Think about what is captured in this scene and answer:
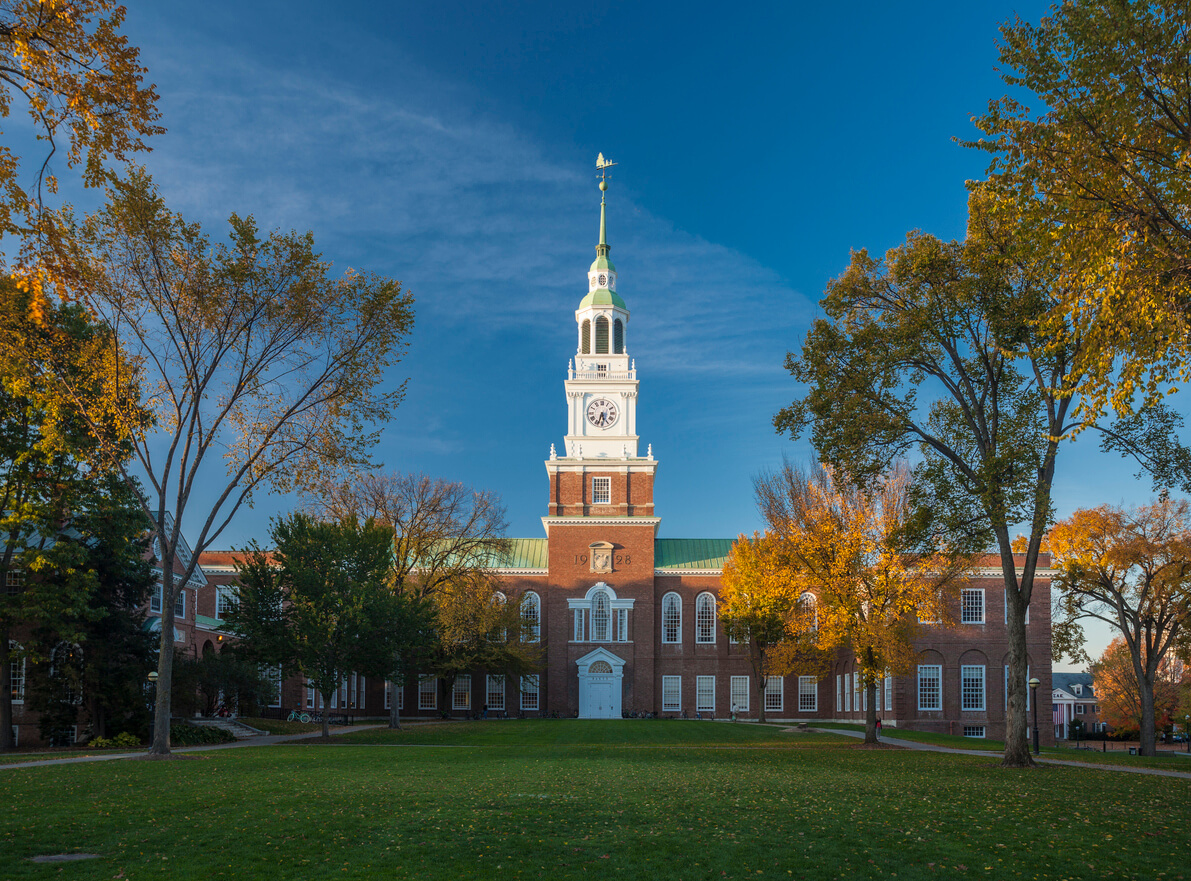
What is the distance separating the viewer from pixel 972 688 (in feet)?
186

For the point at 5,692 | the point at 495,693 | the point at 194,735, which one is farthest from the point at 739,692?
the point at 5,692

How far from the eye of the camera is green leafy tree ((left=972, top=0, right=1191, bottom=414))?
43.9 feet

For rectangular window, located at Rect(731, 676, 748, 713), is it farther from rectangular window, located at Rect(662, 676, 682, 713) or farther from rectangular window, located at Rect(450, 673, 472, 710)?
rectangular window, located at Rect(450, 673, 472, 710)

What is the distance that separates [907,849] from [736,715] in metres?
48.8

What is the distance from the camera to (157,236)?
78.4 ft

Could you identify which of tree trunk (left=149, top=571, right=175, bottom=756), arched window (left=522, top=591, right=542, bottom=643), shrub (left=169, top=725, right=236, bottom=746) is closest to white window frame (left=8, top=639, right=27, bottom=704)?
shrub (left=169, top=725, right=236, bottom=746)

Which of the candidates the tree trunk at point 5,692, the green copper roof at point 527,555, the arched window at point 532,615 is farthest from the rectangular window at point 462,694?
the tree trunk at point 5,692

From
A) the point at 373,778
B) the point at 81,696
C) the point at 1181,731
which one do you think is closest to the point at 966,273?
the point at 373,778

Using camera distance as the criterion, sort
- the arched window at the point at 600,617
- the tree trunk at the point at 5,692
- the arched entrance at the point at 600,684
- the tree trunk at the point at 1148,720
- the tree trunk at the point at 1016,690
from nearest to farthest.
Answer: the tree trunk at the point at 1016,690 < the tree trunk at the point at 5,692 < the tree trunk at the point at 1148,720 < the arched entrance at the point at 600,684 < the arched window at the point at 600,617

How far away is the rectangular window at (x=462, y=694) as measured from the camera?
60.5 m

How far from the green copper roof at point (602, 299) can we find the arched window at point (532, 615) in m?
19.5

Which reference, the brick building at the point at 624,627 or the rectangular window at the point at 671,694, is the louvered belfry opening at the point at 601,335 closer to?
the brick building at the point at 624,627

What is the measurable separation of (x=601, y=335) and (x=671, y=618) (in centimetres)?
1908

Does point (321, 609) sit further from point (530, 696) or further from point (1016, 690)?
point (530, 696)
